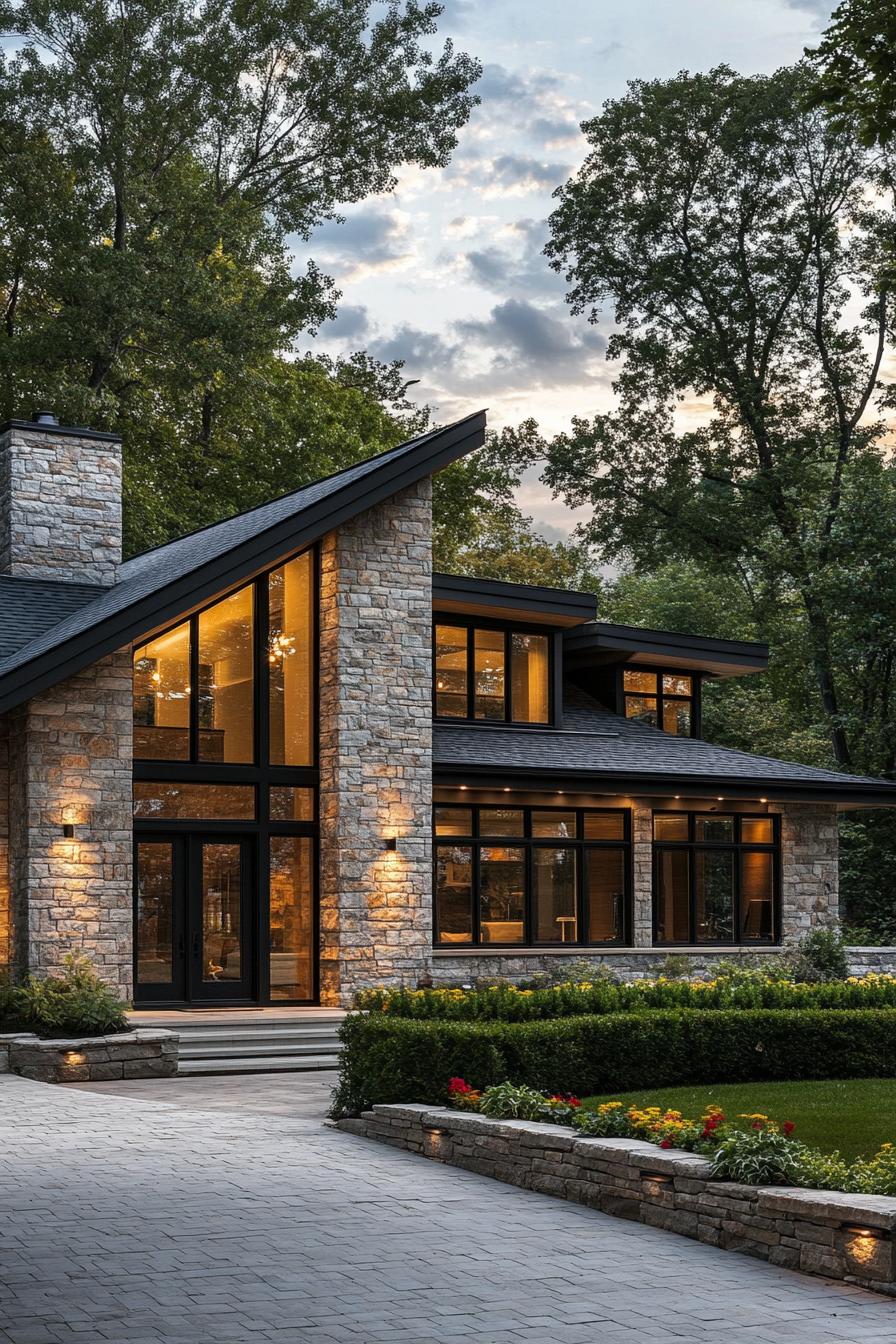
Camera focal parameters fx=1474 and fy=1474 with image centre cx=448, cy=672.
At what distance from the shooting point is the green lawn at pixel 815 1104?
29.2ft

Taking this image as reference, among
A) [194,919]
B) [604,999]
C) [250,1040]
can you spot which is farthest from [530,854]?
[604,999]

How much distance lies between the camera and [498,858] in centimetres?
1953

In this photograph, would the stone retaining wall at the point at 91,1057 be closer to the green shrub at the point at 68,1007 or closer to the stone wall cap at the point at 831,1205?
the green shrub at the point at 68,1007

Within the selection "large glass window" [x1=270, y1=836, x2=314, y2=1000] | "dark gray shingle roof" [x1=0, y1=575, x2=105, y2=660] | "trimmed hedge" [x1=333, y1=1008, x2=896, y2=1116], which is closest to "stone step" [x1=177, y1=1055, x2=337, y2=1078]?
"large glass window" [x1=270, y1=836, x2=314, y2=1000]

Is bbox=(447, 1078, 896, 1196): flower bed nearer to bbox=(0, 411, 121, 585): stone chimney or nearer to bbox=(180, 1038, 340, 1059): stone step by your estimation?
bbox=(180, 1038, 340, 1059): stone step

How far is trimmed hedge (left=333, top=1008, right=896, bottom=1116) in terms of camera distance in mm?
10422

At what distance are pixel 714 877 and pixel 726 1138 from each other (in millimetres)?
13678

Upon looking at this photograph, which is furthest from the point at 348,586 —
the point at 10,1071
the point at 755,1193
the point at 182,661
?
the point at 755,1193

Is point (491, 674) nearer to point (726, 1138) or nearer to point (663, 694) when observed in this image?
point (663, 694)

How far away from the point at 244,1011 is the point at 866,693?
16379 millimetres

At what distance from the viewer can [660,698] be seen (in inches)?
934

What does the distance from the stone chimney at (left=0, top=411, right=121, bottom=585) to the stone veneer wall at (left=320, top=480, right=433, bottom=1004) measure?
10.9 ft

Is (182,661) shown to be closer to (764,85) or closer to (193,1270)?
(193,1270)

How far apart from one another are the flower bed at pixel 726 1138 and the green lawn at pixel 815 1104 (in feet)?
1.77
